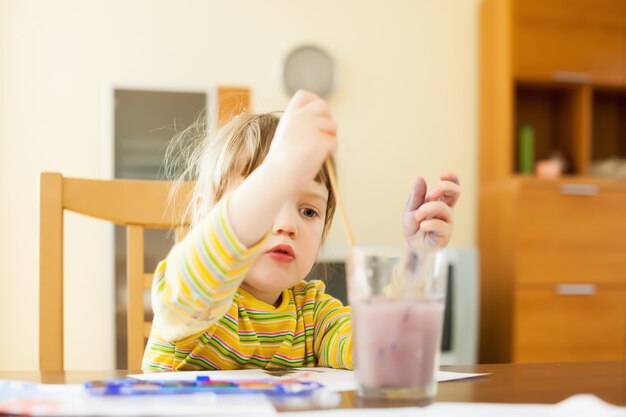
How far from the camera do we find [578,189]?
2.81 m

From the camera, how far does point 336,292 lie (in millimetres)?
2498

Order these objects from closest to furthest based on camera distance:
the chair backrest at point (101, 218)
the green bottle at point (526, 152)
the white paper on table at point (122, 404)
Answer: the white paper on table at point (122, 404), the chair backrest at point (101, 218), the green bottle at point (526, 152)

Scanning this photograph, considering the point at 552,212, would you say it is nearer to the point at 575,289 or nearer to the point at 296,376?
the point at 575,289

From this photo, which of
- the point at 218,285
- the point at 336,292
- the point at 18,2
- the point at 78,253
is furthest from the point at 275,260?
the point at 18,2

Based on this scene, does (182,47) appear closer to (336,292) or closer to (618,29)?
(336,292)

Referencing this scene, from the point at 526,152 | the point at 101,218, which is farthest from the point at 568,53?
the point at 101,218

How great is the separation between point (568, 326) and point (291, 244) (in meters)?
2.26

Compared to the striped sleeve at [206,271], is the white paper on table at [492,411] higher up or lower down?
lower down

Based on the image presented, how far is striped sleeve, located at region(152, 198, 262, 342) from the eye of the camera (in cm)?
59

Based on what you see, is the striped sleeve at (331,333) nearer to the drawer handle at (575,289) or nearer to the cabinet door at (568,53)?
the drawer handle at (575,289)

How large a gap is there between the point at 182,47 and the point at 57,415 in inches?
99.7

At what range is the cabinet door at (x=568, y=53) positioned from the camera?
9.46 feet

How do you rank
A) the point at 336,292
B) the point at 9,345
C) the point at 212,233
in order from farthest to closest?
the point at 9,345 → the point at 336,292 → the point at 212,233

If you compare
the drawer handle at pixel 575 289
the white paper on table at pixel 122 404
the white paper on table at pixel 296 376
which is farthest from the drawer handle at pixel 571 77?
the white paper on table at pixel 122 404
